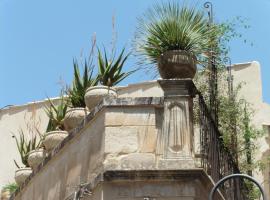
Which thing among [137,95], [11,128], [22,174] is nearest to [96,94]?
[22,174]

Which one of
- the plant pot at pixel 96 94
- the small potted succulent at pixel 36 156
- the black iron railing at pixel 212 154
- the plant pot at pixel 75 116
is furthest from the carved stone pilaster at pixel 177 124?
the small potted succulent at pixel 36 156

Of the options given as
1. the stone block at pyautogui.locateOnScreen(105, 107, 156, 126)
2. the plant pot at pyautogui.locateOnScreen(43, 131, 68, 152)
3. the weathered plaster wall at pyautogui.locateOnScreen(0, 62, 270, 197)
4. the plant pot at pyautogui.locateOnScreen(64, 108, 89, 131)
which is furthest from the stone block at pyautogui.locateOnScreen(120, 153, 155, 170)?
the weathered plaster wall at pyautogui.locateOnScreen(0, 62, 270, 197)

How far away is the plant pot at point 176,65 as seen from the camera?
928 cm

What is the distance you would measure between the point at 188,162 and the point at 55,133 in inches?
118

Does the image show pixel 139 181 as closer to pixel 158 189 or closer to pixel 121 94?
pixel 158 189

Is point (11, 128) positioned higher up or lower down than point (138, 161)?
higher up

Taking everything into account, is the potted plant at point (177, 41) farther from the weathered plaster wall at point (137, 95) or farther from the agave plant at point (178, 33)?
the weathered plaster wall at point (137, 95)

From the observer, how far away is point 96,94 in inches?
390

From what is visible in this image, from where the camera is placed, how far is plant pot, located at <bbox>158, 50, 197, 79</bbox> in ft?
30.5

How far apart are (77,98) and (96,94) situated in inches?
33.6

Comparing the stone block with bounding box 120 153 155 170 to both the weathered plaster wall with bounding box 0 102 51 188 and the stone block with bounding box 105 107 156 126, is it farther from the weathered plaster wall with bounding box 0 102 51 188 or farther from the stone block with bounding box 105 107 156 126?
the weathered plaster wall with bounding box 0 102 51 188

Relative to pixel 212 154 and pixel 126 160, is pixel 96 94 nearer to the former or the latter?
pixel 126 160

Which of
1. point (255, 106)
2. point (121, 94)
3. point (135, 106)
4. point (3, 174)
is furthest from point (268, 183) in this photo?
point (135, 106)

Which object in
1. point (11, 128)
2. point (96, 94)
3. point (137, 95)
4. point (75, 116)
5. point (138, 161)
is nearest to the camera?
point (138, 161)
